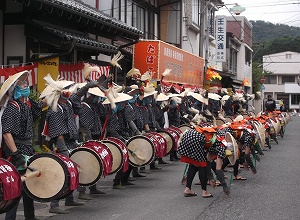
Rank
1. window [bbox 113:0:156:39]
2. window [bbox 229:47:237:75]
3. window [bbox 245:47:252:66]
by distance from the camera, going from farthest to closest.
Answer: window [bbox 245:47:252:66] → window [bbox 229:47:237:75] → window [bbox 113:0:156:39]

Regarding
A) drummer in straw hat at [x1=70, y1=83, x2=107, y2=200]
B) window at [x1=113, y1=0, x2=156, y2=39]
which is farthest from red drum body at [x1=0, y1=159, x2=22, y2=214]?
window at [x1=113, y1=0, x2=156, y2=39]

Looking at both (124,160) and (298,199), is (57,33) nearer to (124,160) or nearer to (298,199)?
(124,160)

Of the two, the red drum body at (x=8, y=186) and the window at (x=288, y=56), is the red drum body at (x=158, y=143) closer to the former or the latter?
the red drum body at (x=8, y=186)

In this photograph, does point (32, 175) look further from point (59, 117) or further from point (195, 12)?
point (195, 12)

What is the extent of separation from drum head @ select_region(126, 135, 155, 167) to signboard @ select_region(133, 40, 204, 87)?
9942mm

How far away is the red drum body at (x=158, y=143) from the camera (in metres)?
11.7

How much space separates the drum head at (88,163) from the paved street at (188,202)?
1.79ft

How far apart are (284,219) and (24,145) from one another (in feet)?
13.1

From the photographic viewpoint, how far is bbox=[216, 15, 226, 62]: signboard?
37156 mm

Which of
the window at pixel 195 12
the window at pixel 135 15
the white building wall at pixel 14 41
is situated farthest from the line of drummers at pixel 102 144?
the window at pixel 195 12

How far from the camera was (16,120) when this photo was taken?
23.0 ft

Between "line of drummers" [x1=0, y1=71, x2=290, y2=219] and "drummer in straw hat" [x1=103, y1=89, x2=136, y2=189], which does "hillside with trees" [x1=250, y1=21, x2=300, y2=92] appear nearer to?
"line of drummers" [x1=0, y1=71, x2=290, y2=219]

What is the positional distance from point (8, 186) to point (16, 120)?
1.15 meters

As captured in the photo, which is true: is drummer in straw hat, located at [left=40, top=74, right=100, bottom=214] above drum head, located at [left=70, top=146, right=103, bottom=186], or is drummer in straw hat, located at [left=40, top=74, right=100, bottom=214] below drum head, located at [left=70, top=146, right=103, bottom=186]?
above
